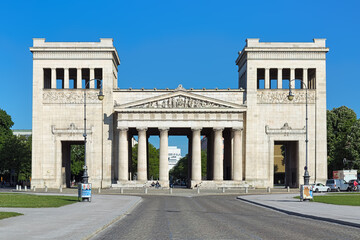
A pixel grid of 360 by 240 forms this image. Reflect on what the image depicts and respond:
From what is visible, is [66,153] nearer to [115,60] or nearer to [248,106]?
[115,60]

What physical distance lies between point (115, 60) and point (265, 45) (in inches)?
1047

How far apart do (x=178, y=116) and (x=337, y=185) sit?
88.1 feet

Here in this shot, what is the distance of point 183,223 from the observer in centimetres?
2614

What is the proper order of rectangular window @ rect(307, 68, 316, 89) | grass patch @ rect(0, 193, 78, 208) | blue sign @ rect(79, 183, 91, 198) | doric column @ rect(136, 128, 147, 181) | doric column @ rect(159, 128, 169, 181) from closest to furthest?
grass patch @ rect(0, 193, 78, 208)
blue sign @ rect(79, 183, 91, 198)
doric column @ rect(136, 128, 147, 181)
doric column @ rect(159, 128, 169, 181)
rectangular window @ rect(307, 68, 316, 89)

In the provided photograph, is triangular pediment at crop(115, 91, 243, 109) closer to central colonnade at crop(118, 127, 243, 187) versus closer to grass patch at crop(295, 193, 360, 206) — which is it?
central colonnade at crop(118, 127, 243, 187)

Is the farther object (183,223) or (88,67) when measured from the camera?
(88,67)

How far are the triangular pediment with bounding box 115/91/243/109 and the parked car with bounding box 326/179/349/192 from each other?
18.1 meters

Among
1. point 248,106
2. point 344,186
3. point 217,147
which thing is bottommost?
point 344,186

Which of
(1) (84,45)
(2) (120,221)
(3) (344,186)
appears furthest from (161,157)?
(2) (120,221)

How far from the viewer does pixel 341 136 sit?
108m

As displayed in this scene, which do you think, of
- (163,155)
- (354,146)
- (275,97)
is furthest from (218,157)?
(354,146)

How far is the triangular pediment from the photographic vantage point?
87438 mm

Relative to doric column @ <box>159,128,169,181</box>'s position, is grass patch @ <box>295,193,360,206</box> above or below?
below

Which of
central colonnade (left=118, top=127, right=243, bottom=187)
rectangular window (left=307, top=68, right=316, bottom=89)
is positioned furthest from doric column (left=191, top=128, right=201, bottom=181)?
rectangular window (left=307, top=68, right=316, bottom=89)
